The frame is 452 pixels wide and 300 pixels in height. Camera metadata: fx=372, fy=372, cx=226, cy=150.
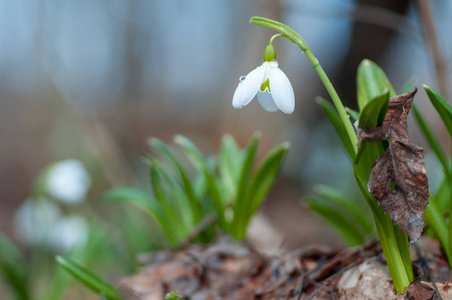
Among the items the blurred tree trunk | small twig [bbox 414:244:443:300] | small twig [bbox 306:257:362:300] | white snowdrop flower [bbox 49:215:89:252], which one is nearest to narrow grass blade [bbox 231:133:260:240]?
small twig [bbox 306:257:362:300]

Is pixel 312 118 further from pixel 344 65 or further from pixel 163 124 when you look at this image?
pixel 163 124

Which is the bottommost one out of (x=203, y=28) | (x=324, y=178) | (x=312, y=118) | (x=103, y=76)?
(x=324, y=178)

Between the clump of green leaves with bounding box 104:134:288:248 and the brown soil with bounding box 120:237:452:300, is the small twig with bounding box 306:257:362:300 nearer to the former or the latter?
the brown soil with bounding box 120:237:452:300

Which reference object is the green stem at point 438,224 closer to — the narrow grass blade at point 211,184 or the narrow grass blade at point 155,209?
the narrow grass blade at point 211,184

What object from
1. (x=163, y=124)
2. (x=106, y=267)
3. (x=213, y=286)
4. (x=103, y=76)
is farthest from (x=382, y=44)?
(x=103, y=76)

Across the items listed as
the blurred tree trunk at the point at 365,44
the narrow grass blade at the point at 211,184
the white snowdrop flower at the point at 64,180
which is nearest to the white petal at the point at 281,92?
the narrow grass blade at the point at 211,184

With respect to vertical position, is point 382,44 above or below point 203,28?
below

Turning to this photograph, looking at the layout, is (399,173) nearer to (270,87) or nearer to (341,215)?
(270,87)
